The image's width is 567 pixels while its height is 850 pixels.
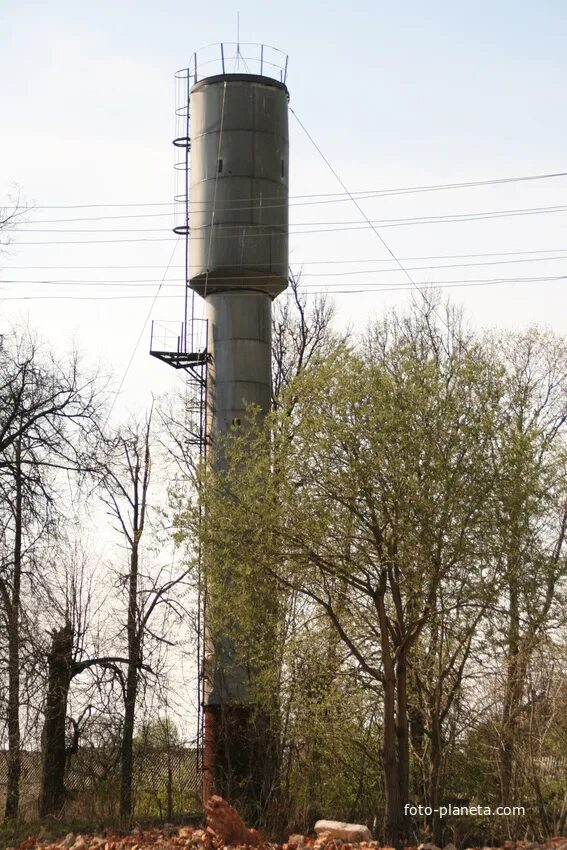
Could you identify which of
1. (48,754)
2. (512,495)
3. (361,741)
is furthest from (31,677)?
(512,495)

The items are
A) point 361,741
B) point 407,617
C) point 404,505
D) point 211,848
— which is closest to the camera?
point 211,848

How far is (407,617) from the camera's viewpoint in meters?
23.5

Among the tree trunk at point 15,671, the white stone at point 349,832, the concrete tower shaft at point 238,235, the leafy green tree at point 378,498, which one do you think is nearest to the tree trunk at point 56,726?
the tree trunk at point 15,671

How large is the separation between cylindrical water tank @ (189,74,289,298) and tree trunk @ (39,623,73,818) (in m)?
8.55

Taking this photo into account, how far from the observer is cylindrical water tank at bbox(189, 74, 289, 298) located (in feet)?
99.2

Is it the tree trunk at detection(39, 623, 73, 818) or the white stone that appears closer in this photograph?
the white stone

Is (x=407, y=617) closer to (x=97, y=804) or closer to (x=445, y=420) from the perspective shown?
(x=445, y=420)

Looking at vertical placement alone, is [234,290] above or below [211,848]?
above

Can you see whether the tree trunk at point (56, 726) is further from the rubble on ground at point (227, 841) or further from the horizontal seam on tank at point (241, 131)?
the horizontal seam on tank at point (241, 131)

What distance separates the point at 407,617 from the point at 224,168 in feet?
40.0

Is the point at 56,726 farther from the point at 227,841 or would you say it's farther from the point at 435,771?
the point at 227,841

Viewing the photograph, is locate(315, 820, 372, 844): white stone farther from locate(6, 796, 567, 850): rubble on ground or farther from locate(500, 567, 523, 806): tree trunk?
locate(500, 567, 523, 806): tree trunk

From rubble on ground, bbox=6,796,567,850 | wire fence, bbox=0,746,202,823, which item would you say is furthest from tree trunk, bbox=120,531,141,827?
rubble on ground, bbox=6,796,567,850

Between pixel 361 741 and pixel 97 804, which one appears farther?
pixel 97 804
